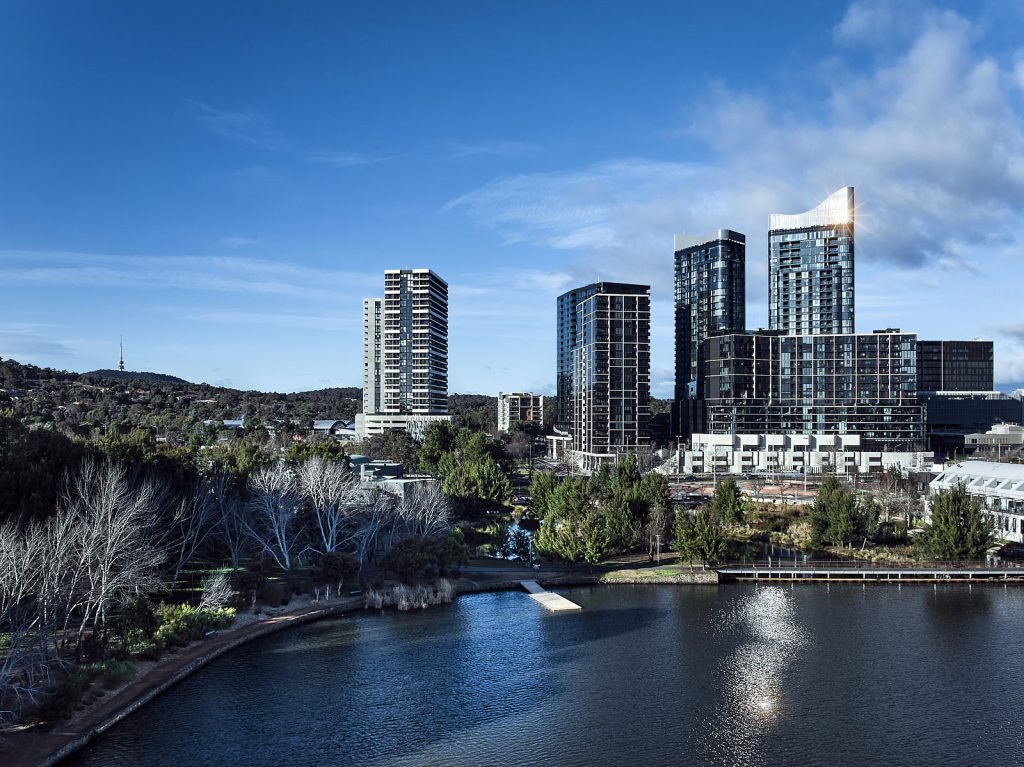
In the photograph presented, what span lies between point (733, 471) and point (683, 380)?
1759 inches

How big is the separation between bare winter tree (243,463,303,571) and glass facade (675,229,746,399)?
10403 cm

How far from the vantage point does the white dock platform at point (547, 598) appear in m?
47.0

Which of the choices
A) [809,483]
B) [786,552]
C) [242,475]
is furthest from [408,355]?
[786,552]

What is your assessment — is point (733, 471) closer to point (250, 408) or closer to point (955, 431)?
point (955, 431)

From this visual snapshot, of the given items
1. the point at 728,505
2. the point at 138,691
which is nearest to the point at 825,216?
the point at 728,505

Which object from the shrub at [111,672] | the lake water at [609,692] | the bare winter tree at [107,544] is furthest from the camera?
the bare winter tree at [107,544]

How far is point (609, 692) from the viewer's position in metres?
32.6

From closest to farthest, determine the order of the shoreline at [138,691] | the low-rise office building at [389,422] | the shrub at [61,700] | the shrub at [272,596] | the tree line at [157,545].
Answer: the shoreline at [138,691]
the shrub at [61,700]
the tree line at [157,545]
the shrub at [272,596]
the low-rise office building at [389,422]

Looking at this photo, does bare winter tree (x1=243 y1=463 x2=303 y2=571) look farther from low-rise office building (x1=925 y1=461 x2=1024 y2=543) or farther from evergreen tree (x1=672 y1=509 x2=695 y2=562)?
low-rise office building (x1=925 y1=461 x2=1024 y2=543)

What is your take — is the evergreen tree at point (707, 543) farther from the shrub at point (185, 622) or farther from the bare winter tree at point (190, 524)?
the bare winter tree at point (190, 524)

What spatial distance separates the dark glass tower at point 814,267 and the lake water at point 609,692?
345 ft

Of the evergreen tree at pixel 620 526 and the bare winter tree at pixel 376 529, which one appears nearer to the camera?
the bare winter tree at pixel 376 529

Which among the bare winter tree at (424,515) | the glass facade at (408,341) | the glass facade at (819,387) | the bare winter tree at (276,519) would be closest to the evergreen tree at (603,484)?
the bare winter tree at (424,515)

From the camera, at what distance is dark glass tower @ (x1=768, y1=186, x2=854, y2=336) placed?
473ft
